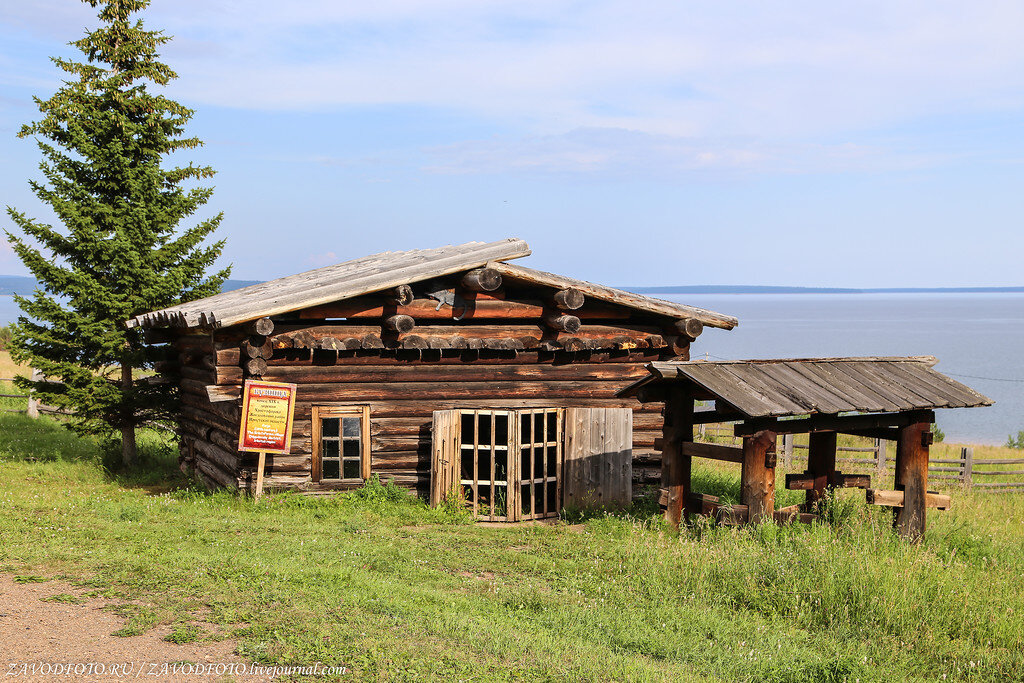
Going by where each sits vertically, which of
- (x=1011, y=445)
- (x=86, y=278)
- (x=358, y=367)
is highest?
(x=86, y=278)

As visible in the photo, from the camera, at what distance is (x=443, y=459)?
13.8m

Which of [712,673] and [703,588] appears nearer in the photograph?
[712,673]

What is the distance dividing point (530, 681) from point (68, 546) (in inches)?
262

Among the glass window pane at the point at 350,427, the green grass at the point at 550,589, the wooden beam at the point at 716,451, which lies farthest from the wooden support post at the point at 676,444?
the glass window pane at the point at 350,427

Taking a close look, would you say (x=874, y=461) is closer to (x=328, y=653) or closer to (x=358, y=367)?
(x=358, y=367)

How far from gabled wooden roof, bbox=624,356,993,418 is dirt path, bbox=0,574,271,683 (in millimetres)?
5821

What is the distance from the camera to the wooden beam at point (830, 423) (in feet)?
33.5

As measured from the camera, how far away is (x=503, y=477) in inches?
632

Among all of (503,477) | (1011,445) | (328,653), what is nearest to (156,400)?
(503,477)

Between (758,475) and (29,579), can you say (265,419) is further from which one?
(758,475)

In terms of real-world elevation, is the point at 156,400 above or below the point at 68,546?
above

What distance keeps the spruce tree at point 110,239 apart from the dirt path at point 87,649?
9926mm

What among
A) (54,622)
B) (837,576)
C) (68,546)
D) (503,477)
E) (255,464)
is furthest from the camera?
(503,477)

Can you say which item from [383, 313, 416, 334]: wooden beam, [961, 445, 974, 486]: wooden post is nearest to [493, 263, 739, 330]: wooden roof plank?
[383, 313, 416, 334]: wooden beam
